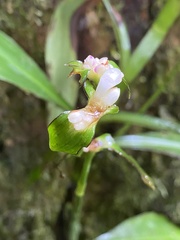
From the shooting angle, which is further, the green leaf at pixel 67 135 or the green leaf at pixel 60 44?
the green leaf at pixel 60 44

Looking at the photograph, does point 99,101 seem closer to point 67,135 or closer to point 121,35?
point 67,135

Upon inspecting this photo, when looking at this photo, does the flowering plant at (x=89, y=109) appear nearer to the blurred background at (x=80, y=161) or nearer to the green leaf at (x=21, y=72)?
the green leaf at (x=21, y=72)

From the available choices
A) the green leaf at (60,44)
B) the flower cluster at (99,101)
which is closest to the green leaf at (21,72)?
A: the green leaf at (60,44)

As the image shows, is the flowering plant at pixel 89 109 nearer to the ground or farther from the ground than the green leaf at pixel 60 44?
farther from the ground

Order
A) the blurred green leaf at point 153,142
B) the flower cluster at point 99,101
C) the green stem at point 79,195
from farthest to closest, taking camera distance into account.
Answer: the blurred green leaf at point 153,142
the green stem at point 79,195
the flower cluster at point 99,101

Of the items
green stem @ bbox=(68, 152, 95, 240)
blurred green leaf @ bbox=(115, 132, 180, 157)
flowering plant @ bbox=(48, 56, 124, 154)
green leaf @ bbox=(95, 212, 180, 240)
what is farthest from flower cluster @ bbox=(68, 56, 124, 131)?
green leaf @ bbox=(95, 212, 180, 240)

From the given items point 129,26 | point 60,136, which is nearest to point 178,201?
point 129,26

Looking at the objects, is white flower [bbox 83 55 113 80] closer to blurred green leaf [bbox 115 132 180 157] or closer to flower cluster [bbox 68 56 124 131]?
flower cluster [bbox 68 56 124 131]

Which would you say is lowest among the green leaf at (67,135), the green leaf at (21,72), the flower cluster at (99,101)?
the green leaf at (21,72)
